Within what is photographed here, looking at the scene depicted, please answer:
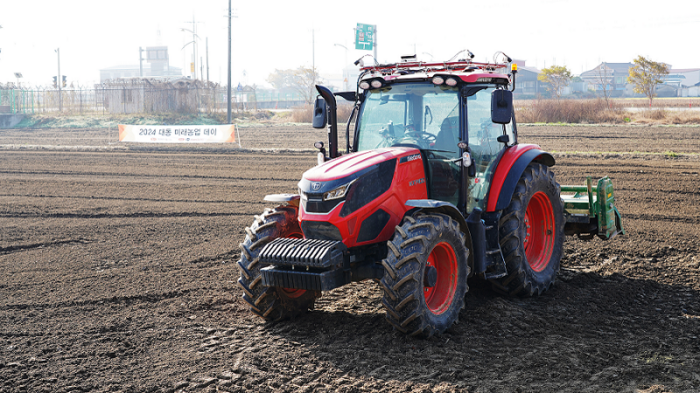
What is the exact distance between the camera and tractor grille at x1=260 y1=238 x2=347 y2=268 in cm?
480

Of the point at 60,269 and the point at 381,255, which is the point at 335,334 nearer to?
the point at 381,255

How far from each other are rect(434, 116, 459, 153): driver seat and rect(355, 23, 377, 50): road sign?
1784 inches

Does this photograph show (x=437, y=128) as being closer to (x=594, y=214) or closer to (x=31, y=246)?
(x=594, y=214)

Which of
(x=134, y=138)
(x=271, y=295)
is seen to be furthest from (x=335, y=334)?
(x=134, y=138)

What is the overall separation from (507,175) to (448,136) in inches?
35.0

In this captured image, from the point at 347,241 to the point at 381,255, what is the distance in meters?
0.50

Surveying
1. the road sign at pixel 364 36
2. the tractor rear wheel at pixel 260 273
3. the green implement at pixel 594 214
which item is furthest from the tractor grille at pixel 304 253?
the road sign at pixel 364 36

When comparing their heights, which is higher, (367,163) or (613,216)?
(367,163)

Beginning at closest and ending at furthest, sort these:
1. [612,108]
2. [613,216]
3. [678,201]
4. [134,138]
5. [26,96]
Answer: [613,216] → [678,201] → [134,138] → [612,108] → [26,96]

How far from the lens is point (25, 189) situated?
1395 centimetres

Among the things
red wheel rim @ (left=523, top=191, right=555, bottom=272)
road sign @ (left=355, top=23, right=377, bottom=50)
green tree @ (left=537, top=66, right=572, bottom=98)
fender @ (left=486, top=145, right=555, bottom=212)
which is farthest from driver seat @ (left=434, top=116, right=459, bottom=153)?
green tree @ (left=537, top=66, right=572, bottom=98)

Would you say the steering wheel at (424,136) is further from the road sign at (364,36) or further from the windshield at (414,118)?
the road sign at (364,36)

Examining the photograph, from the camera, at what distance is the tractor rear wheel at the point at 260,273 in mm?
5363

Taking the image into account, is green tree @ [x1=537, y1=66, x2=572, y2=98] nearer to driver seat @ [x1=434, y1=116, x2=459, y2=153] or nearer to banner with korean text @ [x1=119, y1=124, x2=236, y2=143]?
banner with korean text @ [x1=119, y1=124, x2=236, y2=143]
